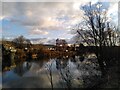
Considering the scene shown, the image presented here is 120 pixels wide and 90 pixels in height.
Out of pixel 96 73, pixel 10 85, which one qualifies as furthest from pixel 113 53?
pixel 10 85

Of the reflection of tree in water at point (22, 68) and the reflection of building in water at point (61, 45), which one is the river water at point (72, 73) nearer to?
the reflection of building in water at point (61, 45)

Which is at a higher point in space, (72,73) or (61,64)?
(61,64)

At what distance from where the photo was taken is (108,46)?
770cm

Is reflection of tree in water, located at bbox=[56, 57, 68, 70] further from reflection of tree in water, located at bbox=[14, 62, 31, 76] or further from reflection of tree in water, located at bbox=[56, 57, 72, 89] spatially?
reflection of tree in water, located at bbox=[14, 62, 31, 76]

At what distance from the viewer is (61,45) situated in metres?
10.1

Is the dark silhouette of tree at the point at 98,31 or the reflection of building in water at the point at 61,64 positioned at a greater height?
the dark silhouette of tree at the point at 98,31

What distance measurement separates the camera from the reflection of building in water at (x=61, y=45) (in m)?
9.84

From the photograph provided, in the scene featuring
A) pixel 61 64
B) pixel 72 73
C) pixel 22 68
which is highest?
pixel 61 64

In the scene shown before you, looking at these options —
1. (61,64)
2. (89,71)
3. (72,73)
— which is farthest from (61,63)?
→ (89,71)

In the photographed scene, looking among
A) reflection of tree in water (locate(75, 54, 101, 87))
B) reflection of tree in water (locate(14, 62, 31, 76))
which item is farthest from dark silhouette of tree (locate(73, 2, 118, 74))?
reflection of tree in water (locate(14, 62, 31, 76))

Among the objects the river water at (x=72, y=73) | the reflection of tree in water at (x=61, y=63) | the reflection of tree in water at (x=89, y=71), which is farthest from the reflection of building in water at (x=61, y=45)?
the reflection of tree in water at (x=89, y=71)

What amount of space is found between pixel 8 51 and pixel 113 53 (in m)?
6.02

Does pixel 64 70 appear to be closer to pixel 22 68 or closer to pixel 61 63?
pixel 61 63

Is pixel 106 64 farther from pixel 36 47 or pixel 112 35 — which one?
pixel 36 47
